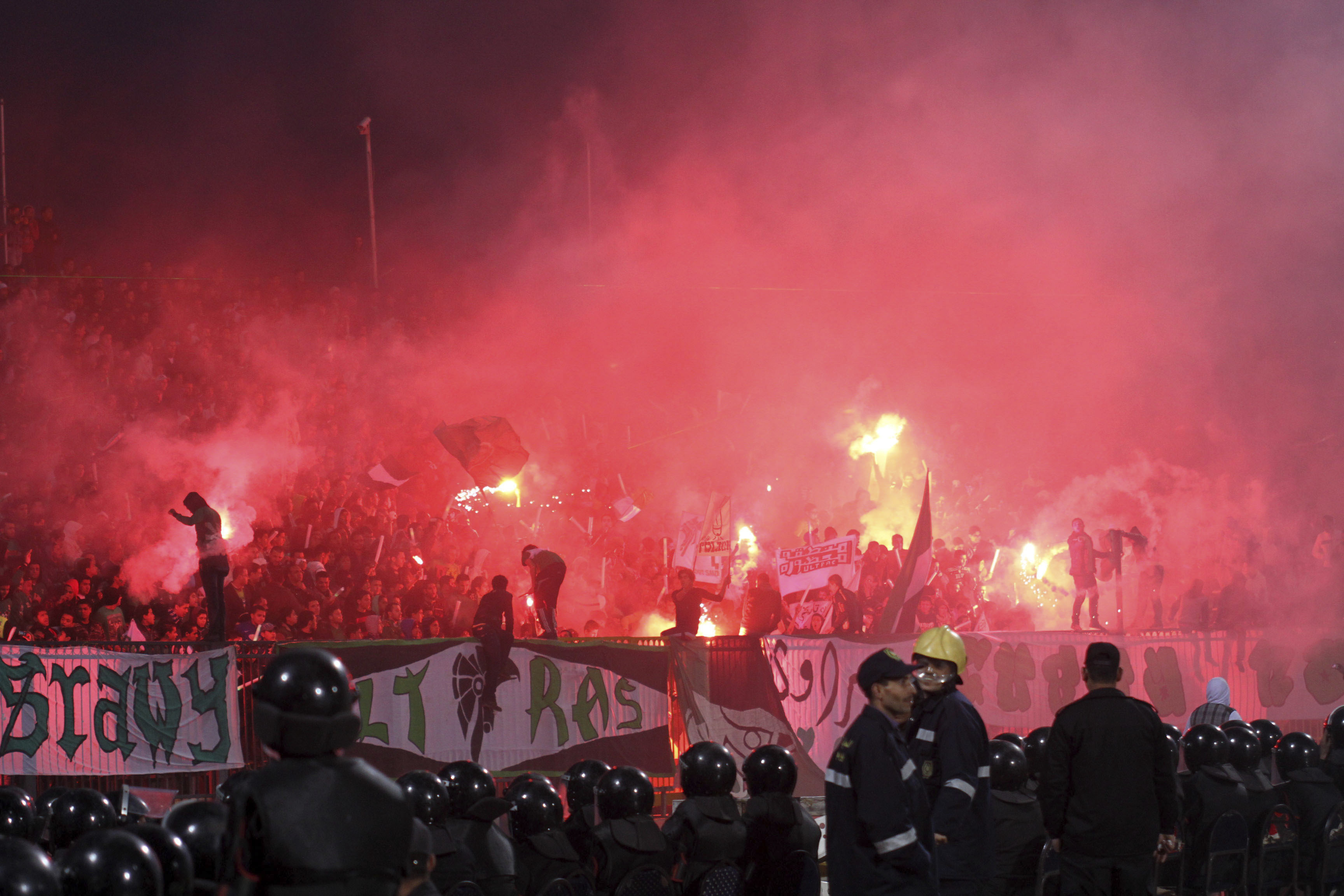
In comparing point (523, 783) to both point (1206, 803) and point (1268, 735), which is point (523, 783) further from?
point (1268, 735)

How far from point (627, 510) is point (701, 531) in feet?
8.73

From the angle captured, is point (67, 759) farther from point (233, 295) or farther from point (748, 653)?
point (233, 295)

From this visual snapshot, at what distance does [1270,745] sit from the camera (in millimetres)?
7422

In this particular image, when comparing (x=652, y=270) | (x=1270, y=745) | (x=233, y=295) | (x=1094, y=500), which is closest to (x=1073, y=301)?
(x=1094, y=500)

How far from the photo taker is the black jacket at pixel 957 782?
4.83m

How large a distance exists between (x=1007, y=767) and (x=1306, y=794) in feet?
6.16

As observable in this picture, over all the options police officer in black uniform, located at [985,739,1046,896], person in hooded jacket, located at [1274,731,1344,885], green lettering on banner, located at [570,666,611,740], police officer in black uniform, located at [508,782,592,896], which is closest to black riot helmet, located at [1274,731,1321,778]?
person in hooded jacket, located at [1274,731,1344,885]

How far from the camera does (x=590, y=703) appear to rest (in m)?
9.58

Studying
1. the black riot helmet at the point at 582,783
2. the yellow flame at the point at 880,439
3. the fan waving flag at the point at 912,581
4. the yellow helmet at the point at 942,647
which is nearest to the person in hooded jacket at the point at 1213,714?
the yellow helmet at the point at 942,647

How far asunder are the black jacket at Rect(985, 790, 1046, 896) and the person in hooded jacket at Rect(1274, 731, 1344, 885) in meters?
1.64

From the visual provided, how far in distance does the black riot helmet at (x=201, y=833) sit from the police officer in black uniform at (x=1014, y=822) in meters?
3.44

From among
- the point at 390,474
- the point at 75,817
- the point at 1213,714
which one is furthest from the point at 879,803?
the point at 390,474

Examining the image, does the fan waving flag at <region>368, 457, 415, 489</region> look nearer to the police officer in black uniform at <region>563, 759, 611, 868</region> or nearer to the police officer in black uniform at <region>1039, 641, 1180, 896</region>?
the police officer in black uniform at <region>563, 759, 611, 868</region>

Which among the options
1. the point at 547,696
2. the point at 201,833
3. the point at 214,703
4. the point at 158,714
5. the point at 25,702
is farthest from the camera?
the point at 547,696
